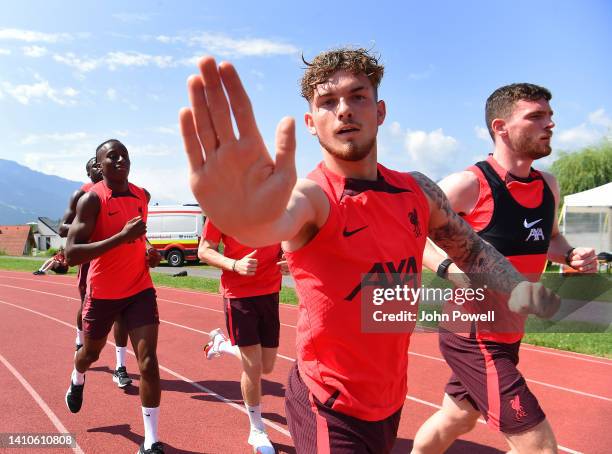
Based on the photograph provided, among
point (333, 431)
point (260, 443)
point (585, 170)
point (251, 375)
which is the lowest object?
point (260, 443)

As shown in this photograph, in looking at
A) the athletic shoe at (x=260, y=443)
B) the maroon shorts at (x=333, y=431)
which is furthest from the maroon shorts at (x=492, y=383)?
the athletic shoe at (x=260, y=443)

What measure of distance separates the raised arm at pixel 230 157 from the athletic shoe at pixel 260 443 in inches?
115

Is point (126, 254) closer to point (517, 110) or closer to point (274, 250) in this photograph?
point (274, 250)

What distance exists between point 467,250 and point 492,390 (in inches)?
32.9

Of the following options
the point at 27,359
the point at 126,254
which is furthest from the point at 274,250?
the point at 27,359

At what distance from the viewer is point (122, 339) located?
218 inches

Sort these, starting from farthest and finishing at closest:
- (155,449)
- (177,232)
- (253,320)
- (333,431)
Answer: (177,232)
(253,320)
(155,449)
(333,431)

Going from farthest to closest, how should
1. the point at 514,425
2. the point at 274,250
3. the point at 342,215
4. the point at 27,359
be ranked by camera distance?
1. the point at 27,359
2. the point at 274,250
3. the point at 514,425
4. the point at 342,215

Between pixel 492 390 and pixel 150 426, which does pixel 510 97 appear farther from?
pixel 150 426

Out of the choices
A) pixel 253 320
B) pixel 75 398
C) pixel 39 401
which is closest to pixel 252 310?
pixel 253 320

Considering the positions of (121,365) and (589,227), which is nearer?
(121,365)

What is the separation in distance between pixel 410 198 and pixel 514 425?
4.30 feet

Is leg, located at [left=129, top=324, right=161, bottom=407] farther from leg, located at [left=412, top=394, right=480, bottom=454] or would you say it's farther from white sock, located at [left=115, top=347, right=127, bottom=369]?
white sock, located at [left=115, top=347, right=127, bottom=369]

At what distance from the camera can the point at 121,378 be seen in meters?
5.81
